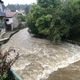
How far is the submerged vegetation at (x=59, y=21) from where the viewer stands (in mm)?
24344

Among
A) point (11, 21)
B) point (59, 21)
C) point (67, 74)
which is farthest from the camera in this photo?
point (11, 21)

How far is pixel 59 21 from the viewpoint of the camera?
24516mm

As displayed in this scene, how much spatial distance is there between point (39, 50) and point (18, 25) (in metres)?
21.0

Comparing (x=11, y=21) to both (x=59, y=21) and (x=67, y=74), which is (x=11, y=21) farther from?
(x=67, y=74)

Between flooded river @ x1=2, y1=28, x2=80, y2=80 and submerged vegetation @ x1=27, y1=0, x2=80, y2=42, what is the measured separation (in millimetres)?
1328

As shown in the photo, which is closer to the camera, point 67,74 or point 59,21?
point 67,74

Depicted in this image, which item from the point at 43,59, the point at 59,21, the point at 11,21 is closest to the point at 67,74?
the point at 43,59

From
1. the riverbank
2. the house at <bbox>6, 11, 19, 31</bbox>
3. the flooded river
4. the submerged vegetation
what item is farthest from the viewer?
the house at <bbox>6, 11, 19, 31</bbox>

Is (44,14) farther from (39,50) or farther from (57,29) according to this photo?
(39,50)

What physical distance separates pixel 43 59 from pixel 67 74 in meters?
4.00

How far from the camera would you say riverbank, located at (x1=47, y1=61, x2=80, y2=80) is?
1373 centimetres

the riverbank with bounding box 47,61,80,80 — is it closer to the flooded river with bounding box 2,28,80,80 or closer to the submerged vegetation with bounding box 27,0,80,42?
the flooded river with bounding box 2,28,80,80

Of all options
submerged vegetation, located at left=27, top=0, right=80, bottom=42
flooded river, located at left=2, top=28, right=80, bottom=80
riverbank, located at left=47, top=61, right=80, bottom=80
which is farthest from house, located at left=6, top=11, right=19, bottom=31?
riverbank, located at left=47, top=61, right=80, bottom=80

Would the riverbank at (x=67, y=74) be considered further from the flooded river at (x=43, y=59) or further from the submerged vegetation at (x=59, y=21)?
the submerged vegetation at (x=59, y=21)
